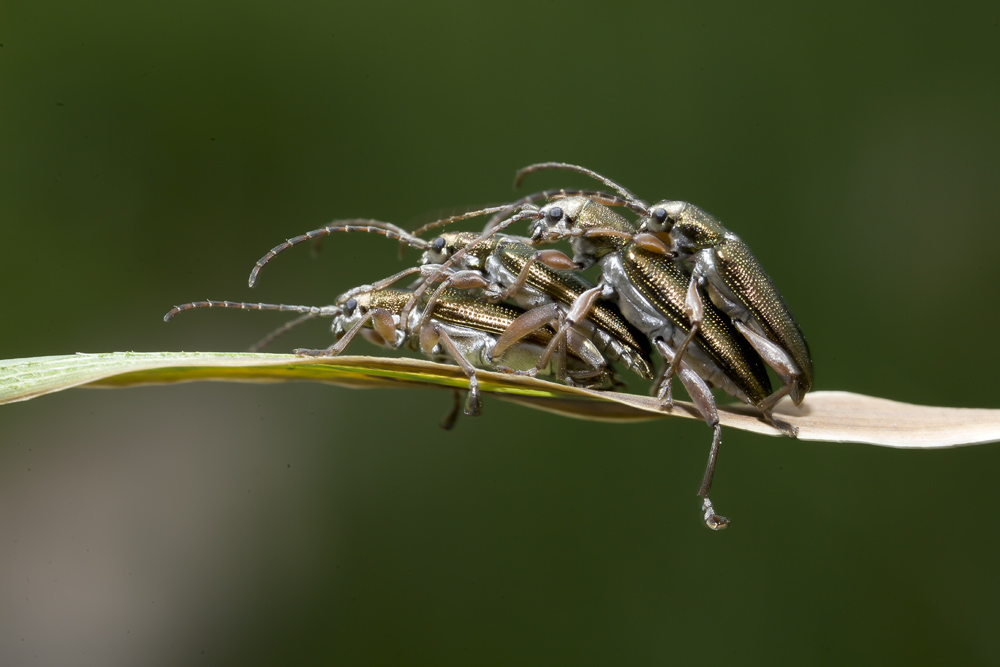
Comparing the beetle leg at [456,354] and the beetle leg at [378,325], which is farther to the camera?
the beetle leg at [378,325]

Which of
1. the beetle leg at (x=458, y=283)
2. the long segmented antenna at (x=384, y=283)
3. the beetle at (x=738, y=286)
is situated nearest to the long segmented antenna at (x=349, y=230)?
the long segmented antenna at (x=384, y=283)

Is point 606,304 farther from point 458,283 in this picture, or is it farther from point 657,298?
point 458,283

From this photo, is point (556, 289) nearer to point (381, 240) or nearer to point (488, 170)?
point (381, 240)

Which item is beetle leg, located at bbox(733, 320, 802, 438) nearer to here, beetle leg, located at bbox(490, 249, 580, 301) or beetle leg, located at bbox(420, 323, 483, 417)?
beetle leg, located at bbox(490, 249, 580, 301)

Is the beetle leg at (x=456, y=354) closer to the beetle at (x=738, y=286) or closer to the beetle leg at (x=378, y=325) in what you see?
the beetle leg at (x=378, y=325)

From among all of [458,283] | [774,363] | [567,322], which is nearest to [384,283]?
[458,283]

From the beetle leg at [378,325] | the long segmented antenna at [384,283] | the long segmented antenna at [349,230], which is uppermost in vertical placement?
the long segmented antenna at [349,230]

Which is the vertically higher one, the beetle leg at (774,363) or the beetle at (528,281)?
the beetle at (528,281)

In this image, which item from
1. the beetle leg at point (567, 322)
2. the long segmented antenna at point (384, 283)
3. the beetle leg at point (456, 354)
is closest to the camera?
the beetle leg at point (456, 354)
